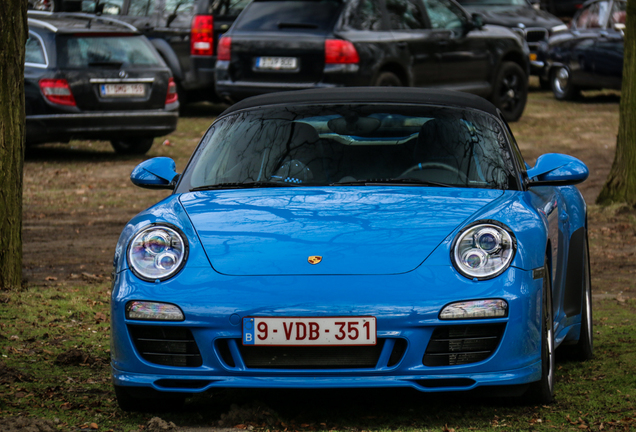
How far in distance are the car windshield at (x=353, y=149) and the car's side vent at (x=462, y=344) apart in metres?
0.97

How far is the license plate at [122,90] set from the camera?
44.4ft

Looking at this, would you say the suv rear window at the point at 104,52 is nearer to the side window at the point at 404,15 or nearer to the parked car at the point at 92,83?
the parked car at the point at 92,83

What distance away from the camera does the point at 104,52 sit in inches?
540

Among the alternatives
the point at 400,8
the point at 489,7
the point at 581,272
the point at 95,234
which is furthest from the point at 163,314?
the point at 489,7

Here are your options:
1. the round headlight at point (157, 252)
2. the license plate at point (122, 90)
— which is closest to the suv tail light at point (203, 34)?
the license plate at point (122, 90)

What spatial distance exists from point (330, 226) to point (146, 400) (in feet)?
3.29

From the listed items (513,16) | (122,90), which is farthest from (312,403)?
(513,16)

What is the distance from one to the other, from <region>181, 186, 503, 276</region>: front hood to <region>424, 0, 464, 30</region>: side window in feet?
36.2

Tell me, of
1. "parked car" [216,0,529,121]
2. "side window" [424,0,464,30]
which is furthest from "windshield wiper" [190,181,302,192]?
"side window" [424,0,464,30]

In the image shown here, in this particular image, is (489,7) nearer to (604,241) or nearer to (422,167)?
(604,241)

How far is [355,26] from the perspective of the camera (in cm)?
1398

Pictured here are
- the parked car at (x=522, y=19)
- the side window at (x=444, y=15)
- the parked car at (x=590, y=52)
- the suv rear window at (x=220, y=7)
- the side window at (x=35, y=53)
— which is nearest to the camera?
the side window at (x=35, y=53)

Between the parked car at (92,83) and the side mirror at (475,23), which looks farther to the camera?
the side mirror at (475,23)

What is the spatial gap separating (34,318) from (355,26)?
847 cm
